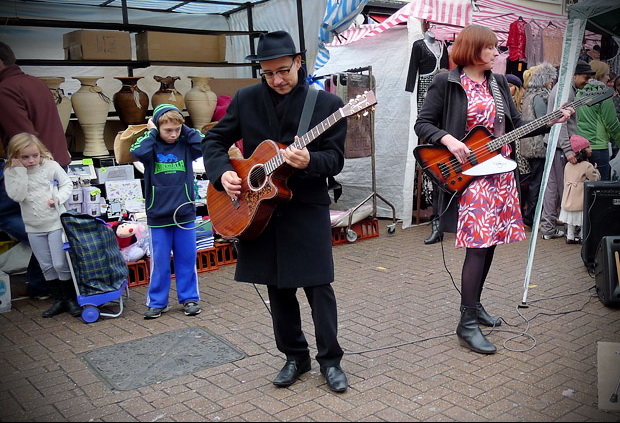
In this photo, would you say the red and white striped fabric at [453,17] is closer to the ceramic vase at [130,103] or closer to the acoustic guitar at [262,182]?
the ceramic vase at [130,103]

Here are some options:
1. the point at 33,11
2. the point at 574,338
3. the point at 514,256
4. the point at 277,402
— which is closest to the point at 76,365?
the point at 277,402

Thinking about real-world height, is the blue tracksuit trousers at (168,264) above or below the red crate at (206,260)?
above

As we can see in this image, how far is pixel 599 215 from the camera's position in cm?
638

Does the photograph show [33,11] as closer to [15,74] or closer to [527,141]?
[15,74]

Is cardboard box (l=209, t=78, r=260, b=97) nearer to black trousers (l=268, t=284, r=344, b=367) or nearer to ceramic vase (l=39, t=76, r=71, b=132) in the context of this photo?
ceramic vase (l=39, t=76, r=71, b=132)

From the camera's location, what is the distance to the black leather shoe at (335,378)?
12.2 ft

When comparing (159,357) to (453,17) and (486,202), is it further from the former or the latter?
(453,17)

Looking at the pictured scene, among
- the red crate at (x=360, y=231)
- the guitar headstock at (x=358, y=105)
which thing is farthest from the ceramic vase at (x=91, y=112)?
the guitar headstock at (x=358, y=105)

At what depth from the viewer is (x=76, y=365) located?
4.43 metres

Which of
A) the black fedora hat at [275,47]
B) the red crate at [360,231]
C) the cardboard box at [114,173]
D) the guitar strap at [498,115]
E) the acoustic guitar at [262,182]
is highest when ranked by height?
the black fedora hat at [275,47]

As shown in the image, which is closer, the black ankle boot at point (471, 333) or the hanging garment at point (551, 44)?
the black ankle boot at point (471, 333)

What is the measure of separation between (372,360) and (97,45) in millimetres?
5359

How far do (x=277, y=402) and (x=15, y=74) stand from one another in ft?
14.6

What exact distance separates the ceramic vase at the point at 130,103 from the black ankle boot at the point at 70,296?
2654mm
